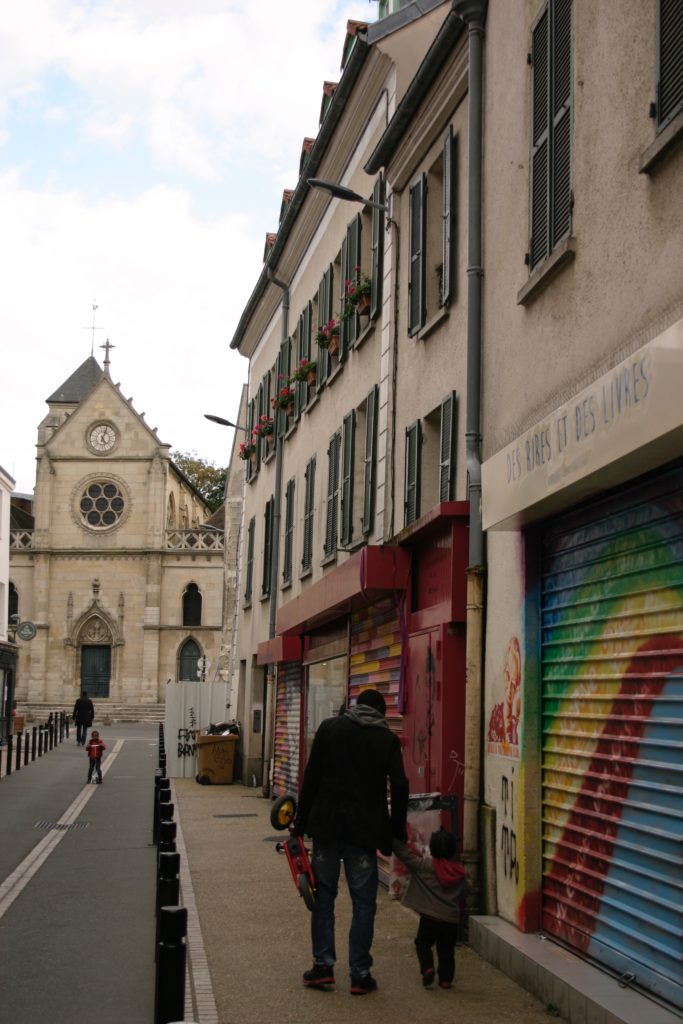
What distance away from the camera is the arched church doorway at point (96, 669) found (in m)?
68.9

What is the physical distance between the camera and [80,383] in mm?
82250

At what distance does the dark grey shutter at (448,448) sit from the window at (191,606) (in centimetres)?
5923

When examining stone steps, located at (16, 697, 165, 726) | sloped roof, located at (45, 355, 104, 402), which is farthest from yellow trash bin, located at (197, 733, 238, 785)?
sloped roof, located at (45, 355, 104, 402)

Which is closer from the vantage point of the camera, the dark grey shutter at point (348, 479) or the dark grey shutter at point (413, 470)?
the dark grey shutter at point (413, 470)

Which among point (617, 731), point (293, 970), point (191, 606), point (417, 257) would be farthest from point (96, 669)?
point (617, 731)

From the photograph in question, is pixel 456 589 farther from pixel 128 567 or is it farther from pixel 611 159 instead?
pixel 128 567

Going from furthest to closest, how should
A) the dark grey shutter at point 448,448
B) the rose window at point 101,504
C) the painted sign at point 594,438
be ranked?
the rose window at point 101,504
the dark grey shutter at point 448,448
the painted sign at point 594,438

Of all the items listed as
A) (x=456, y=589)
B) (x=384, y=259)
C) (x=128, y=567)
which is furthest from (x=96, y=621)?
(x=456, y=589)

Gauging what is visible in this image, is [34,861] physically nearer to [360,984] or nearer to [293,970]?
[293,970]

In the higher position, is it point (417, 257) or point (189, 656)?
point (417, 257)

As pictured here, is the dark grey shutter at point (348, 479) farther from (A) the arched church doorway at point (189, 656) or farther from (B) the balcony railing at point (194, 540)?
(A) the arched church doorway at point (189, 656)

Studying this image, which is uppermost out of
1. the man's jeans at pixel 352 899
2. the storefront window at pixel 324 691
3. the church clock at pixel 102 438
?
the church clock at pixel 102 438

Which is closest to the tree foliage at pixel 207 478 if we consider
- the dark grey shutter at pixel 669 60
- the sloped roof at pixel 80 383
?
the sloped roof at pixel 80 383

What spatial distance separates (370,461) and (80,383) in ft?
228
